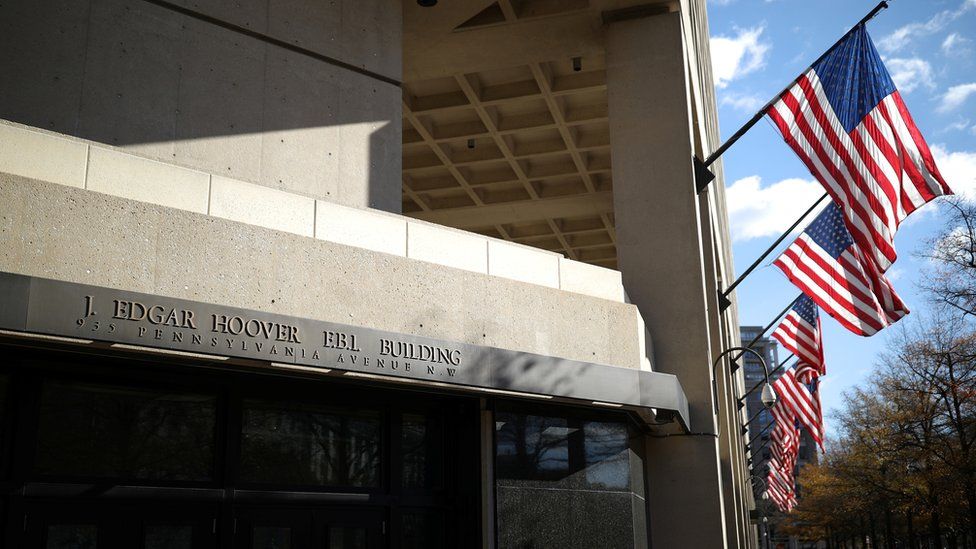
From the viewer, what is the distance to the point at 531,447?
11.5m

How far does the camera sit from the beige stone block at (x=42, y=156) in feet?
25.7

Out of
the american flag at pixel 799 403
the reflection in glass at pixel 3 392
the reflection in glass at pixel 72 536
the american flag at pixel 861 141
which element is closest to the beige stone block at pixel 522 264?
the american flag at pixel 861 141

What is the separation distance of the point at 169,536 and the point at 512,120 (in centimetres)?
1518

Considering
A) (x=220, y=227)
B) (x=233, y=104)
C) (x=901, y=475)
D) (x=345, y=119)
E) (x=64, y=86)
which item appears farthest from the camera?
(x=901, y=475)

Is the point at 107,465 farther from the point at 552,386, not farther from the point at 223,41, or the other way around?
the point at 223,41

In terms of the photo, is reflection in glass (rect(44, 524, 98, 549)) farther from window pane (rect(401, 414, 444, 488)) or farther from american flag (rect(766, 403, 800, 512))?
american flag (rect(766, 403, 800, 512))

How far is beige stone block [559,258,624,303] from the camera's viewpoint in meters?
12.5

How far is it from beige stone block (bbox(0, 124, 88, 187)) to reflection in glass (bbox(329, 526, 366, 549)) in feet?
15.2

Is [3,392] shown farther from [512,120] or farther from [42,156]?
[512,120]

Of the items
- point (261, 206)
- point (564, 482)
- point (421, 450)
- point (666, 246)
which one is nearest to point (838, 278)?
point (666, 246)

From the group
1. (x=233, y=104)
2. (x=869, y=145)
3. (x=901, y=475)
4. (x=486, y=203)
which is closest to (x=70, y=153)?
(x=233, y=104)

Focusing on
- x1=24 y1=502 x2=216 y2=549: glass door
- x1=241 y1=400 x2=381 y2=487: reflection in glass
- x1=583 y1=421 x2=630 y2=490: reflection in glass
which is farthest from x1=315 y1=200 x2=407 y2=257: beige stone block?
x1=583 y1=421 x2=630 y2=490: reflection in glass

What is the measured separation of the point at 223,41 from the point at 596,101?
11.5 m

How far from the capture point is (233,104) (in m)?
11.9
